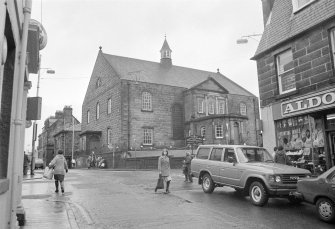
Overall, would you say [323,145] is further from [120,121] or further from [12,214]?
[120,121]

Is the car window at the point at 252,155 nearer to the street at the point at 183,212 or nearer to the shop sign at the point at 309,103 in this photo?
the street at the point at 183,212

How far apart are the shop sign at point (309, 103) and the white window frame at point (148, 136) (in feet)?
96.0

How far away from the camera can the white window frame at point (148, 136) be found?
141 ft

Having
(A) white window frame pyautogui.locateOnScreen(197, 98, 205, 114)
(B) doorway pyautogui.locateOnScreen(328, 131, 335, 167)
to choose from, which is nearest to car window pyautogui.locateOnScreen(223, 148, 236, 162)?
(B) doorway pyautogui.locateOnScreen(328, 131, 335, 167)

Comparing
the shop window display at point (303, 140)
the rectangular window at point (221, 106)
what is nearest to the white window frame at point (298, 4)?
the shop window display at point (303, 140)

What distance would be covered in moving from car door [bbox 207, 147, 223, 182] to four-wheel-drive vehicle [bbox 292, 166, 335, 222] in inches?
166

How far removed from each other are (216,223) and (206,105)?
40012 millimetres

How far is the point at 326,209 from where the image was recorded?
790cm

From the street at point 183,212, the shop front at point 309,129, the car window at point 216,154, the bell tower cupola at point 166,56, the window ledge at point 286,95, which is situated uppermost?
the bell tower cupola at point 166,56

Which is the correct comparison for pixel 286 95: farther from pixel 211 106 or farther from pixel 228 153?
pixel 211 106

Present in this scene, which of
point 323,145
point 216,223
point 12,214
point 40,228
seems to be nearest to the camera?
point 12,214

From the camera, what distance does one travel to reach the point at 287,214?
8.79m

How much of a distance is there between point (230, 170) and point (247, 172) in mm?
1006

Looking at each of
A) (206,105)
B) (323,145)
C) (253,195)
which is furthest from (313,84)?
(206,105)
